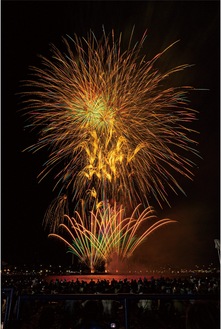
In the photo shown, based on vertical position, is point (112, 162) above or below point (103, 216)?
above

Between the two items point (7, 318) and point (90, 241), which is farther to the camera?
point (90, 241)

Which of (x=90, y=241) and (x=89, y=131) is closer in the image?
(x=89, y=131)

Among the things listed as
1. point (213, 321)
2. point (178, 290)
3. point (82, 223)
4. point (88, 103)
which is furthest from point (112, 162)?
point (213, 321)

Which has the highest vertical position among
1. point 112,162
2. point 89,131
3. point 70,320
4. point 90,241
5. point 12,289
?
point 89,131

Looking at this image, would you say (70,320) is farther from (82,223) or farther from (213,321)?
(82,223)

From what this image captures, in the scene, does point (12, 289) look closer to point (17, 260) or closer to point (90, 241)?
point (90, 241)

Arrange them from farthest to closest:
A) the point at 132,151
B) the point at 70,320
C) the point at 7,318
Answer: the point at 132,151, the point at 70,320, the point at 7,318

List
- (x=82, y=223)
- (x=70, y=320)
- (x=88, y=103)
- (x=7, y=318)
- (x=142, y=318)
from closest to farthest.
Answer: (x=7, y=318) < (x=70, y=320) < (x=142, y=318) < (x=88, y=103) < (x=82, y=223)

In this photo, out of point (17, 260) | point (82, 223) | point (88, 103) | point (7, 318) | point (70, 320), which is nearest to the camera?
point (7, 318)

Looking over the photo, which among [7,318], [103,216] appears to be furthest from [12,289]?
[103,216]
